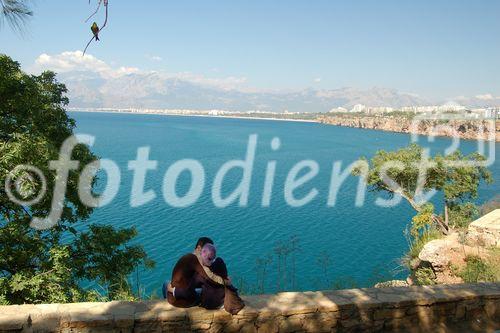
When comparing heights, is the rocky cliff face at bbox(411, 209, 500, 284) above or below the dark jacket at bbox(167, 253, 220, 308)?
below

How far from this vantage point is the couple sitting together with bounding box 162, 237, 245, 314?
5125mm

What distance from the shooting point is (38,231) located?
10.1 metres

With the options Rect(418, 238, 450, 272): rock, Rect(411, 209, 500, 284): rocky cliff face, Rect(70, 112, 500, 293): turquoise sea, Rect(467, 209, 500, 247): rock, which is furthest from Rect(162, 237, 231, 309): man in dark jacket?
Rect(70, 112, 500, 293): turquoise sea

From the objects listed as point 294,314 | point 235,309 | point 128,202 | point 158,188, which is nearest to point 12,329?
point 235,309

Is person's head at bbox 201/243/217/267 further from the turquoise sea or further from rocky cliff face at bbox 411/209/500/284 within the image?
the turquoise sea

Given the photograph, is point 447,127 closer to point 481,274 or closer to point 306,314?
point 481,274

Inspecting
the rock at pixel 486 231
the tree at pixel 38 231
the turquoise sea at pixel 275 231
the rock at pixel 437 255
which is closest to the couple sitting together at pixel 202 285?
the tree at pixel 38 231

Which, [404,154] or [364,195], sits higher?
[404,154]

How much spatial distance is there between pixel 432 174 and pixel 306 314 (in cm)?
2686

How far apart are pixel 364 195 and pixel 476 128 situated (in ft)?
369

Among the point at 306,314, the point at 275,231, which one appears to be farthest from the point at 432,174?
the point at 306,314

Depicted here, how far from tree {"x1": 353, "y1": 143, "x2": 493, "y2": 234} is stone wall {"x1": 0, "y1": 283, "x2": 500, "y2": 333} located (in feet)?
75.4

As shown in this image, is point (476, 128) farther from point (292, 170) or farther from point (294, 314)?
point (294, 314)

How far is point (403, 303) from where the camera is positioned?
18.8ft
